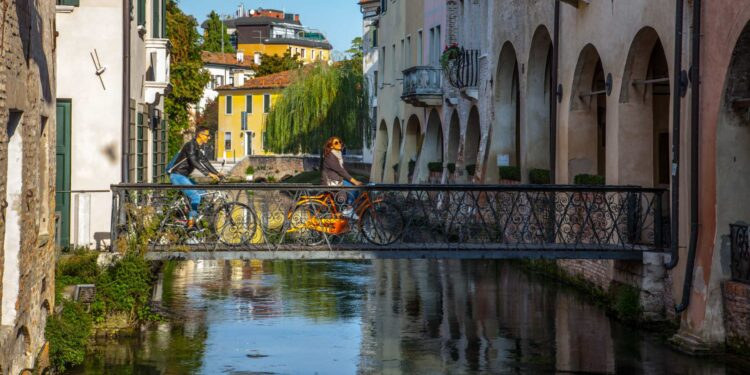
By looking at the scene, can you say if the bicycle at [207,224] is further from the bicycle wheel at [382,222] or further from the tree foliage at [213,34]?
the tree foliage at [213,34]

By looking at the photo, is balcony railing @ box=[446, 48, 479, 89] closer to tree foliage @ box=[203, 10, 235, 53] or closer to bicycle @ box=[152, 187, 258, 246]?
bicycle @ box=[152, 187, 258, 246]

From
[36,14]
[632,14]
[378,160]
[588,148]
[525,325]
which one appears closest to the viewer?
[36,14]

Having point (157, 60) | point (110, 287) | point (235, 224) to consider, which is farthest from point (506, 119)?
point (110, 287)

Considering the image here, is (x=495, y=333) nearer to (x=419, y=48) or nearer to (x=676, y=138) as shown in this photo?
(x=676, y=138)

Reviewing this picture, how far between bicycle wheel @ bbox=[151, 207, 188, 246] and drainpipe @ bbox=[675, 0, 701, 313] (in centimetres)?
618

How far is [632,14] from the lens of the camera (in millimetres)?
18312

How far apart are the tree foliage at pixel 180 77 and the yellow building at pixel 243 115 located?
55.5 m

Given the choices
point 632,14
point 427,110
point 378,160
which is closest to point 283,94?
point 378,160

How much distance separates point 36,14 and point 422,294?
997cm

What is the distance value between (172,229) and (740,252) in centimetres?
684

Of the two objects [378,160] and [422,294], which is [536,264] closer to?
[422,294]

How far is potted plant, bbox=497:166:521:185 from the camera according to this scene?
26864 millimetres

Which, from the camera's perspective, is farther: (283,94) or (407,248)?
(283,94)

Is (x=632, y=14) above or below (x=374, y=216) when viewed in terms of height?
above
